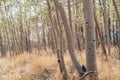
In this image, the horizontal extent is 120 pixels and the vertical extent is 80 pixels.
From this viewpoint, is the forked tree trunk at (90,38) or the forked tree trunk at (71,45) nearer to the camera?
the forked tree trunk at (90,38)

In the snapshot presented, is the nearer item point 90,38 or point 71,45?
point 90,38

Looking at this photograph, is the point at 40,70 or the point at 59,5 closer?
the point at 59,5

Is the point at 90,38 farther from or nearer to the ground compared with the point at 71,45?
farther from the ground

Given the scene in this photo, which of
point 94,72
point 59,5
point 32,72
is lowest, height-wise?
point 32,72

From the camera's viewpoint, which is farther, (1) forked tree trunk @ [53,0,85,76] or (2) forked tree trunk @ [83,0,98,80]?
(1) forked tree trunk @ [53,0,85,76]

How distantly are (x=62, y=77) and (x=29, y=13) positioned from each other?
1588 centimetres

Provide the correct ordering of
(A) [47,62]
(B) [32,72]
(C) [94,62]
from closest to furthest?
1. (C) [94,62]
2. (B) [32,72]
3. (A) [47,62]

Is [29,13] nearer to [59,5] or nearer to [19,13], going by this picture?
[19,13]

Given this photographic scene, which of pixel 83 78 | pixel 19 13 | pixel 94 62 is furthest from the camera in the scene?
pixel 19 13

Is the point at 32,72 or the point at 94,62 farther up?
the point at 94,62

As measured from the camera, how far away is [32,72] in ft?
26.7

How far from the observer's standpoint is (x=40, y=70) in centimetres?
833

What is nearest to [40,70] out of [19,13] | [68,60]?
[68,60]

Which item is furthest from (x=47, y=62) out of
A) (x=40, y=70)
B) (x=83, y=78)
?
(x=83, y=78)
